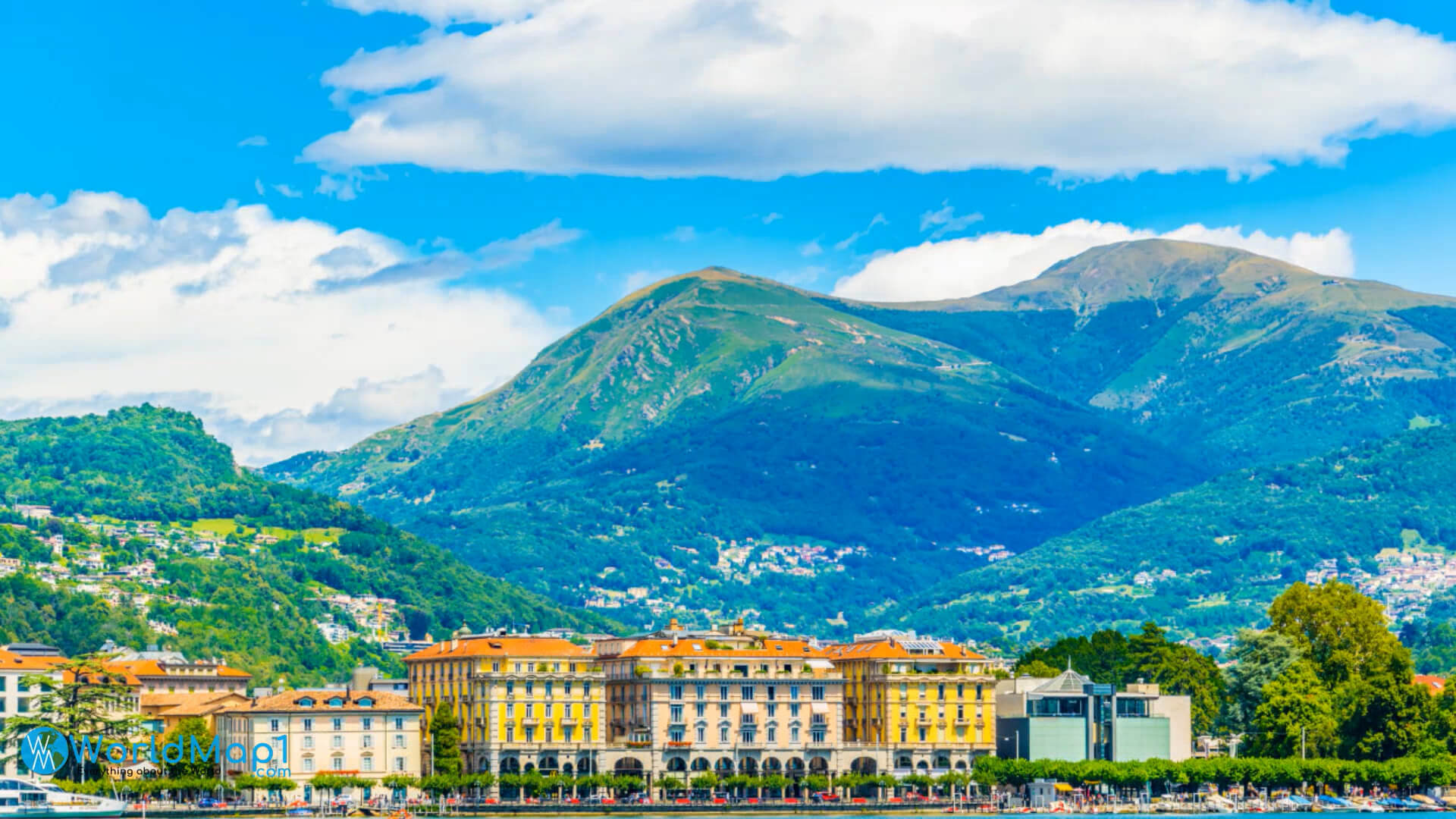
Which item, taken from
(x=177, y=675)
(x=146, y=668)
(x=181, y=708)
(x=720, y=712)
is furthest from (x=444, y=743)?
(x=146, y=668)

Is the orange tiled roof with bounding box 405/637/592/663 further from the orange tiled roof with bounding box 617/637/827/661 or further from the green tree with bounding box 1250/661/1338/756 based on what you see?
the green tree with bounding box 1250/661/1338/756

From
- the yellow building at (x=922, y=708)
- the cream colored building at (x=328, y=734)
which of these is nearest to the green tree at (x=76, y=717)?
the cream colored building at (x=328, y=734)

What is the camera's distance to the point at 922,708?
158 meters

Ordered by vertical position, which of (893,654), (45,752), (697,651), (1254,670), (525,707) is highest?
(697,651)

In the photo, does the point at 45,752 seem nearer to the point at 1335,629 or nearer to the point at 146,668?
the point at 146,668

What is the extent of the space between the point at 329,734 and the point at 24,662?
2763cm

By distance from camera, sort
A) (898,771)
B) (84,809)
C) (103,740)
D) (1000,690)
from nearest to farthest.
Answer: (84,809) < (103,740) < (898,771) < (1000,690)

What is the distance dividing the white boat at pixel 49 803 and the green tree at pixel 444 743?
20.7 m

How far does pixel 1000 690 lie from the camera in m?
170

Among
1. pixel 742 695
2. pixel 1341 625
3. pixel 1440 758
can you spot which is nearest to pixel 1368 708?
pixel 1440 758

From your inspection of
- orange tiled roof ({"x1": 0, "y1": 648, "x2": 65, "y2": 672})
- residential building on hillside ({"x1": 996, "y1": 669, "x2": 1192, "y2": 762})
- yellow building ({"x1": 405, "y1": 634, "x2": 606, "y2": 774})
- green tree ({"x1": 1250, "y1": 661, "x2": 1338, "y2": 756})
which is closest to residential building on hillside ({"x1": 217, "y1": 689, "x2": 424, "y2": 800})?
yellow building ({"x1": 405, "y1": 634, "x2": 606, "y2": 774})

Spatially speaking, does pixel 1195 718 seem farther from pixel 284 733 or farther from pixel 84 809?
pixel 84 809

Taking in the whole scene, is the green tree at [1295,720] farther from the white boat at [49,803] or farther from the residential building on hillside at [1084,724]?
the white boat at [49,803]

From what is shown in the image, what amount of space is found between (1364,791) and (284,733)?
73.2 m
